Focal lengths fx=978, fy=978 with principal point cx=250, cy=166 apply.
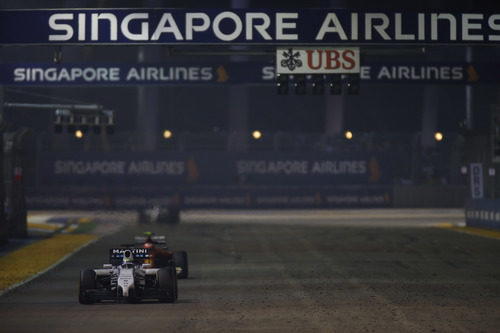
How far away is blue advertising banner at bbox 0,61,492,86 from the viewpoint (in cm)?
3095

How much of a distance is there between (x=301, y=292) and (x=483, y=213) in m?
22.8

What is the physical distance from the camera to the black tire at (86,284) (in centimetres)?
1589

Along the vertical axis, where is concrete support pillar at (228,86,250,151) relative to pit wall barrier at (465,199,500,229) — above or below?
above

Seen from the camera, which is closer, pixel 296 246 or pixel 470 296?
pixel 470 296

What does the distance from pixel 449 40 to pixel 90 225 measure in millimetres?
27675

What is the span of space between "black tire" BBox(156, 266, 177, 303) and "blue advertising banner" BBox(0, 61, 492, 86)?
15.5 meters

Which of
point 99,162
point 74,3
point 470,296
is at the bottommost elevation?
point 470,296

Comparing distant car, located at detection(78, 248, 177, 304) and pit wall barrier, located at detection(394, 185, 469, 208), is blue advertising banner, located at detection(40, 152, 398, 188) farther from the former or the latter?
distant car, located at detection(78, 248, 177, 304)

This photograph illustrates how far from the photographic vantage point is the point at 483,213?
129 feet

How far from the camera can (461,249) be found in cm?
2888

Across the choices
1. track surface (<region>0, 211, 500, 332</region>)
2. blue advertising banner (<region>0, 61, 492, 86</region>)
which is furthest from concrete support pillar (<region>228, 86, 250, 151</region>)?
blue advertising banner (<region>0, 61, 492, 86</region>)

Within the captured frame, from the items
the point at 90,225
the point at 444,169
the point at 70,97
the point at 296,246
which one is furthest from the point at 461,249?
the point at 70,97

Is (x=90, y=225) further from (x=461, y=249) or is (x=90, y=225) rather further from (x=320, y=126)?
(x=320, y=126)

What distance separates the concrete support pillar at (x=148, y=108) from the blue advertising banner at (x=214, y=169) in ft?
13.1
